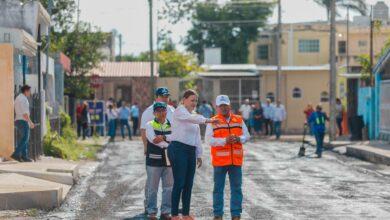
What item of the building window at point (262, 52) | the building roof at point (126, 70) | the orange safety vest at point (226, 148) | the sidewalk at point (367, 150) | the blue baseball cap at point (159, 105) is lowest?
the sidewalk at point (367, 150)

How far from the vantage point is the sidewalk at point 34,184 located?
16.9 meters

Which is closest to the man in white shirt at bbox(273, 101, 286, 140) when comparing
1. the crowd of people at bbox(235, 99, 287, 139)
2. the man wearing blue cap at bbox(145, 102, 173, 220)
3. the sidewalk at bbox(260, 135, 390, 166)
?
the crowd of people at bbox(235, 99, 287, 139)

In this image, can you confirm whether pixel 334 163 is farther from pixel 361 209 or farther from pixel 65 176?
pixel 361 209

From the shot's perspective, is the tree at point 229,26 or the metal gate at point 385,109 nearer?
the metal gate at point 385,109

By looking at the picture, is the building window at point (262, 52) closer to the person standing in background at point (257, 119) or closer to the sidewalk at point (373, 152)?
the person standing in background at point (257, 119)

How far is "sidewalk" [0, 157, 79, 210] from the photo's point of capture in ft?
55.4

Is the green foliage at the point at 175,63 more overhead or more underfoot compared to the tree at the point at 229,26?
more underfoot

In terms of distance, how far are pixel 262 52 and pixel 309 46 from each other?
23.2ft

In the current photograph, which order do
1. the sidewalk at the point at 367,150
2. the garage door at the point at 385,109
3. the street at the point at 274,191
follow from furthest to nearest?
the garage door at the point at 385,109
the sidewalk at the point at 367,150
the street at the point at 274,191

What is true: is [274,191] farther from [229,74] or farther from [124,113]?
[229,74]

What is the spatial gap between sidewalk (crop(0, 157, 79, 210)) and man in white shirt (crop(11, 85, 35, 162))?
52 centimetres

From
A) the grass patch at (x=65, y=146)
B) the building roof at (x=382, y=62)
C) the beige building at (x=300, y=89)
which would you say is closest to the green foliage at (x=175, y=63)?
the beige building at (x=300, y=89)

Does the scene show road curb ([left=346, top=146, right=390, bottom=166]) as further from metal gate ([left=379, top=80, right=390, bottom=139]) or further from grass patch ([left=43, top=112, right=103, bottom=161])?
grass patch ([left=43, top=112, right=103, bottom=161])

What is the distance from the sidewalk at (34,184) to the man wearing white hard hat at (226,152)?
368 centimetres
